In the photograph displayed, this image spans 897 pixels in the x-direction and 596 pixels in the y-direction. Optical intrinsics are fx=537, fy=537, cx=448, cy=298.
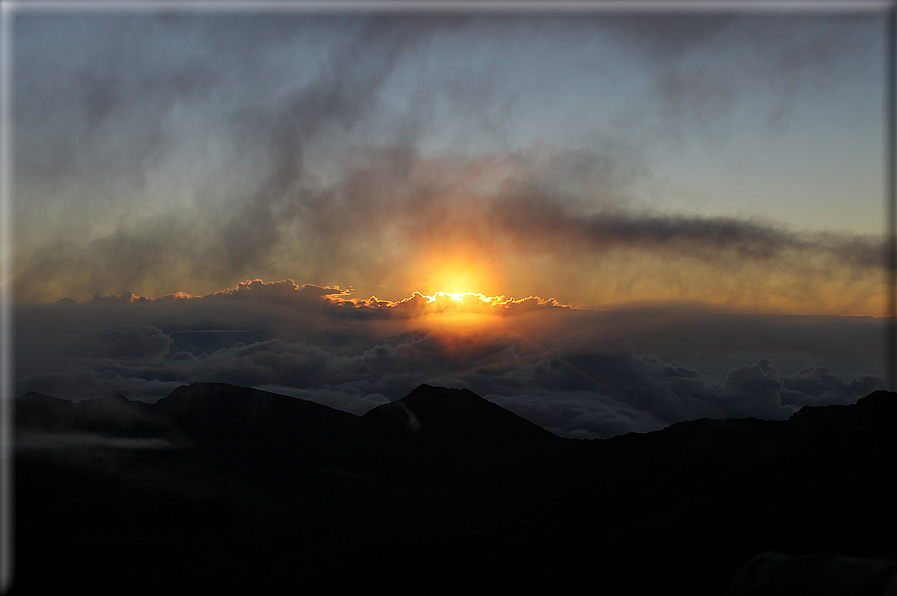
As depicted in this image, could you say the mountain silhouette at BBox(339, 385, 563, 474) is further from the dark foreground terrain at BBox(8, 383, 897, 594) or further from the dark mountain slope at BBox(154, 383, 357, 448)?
the dark mountain slope at BBox(154, 383, 357, 448)

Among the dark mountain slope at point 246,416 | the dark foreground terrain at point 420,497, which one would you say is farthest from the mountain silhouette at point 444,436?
the dark mountain slope at point 246,416

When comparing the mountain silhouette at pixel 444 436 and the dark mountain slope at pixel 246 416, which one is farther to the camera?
the dark mountain slope at pixel 246 416

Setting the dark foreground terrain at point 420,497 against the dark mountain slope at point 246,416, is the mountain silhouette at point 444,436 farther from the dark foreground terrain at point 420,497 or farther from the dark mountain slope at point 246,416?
the dark mountain slope at point 246,416

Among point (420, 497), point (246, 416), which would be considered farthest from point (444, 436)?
point (246, 416)

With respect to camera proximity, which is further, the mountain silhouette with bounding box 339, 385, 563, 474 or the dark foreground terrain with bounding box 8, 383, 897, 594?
the mountain silhouette with bounding box 339, 385, 563, 474

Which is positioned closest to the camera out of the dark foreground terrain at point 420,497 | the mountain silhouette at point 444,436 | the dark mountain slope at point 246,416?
the dark foreground terrain at point 420,497

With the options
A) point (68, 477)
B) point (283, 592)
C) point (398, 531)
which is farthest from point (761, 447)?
point (68, 477)

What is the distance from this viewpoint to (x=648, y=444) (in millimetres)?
63781

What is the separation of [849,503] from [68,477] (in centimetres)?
7582

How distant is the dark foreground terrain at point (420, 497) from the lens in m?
28.8

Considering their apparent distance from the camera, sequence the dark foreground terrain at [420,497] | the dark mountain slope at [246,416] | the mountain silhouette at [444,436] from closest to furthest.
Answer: the dark foreground terrain at [420,497], the mountain silhouette at [444,436], the dark mountain slope at [246,416]

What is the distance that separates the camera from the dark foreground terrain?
28.8m

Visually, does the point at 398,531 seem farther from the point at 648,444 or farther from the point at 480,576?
the point at 648,444

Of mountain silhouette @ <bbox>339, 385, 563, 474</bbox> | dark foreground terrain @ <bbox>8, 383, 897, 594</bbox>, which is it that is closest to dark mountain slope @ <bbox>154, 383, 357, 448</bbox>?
dark foreground terrain @ <bbox>8, 383, 897, 594</bbox>
